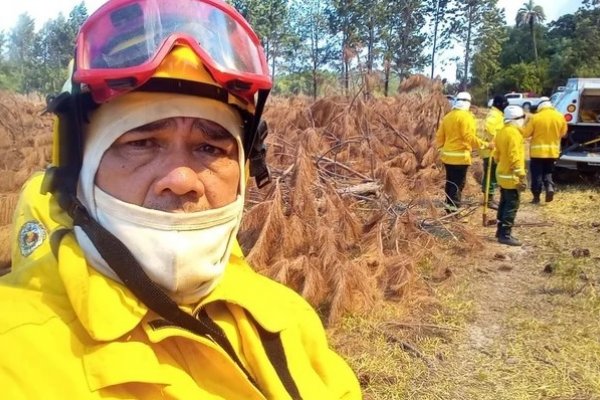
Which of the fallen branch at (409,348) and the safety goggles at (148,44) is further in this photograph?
the fallen branch at (409,348)

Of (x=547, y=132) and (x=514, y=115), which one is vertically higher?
(x=514, y=115)

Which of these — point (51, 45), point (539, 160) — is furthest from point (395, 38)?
point (539, 160)

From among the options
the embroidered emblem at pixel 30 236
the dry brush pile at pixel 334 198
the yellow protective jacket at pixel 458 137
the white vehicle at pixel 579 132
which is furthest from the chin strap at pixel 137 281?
the white vehicle at pixel 579 132

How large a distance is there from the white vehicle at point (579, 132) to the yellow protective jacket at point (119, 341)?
8.65m

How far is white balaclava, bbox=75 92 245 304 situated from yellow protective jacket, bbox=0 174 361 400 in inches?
2.5

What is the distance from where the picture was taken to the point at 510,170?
6.00 meters

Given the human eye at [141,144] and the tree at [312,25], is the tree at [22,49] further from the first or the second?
the human eye at [141,144]

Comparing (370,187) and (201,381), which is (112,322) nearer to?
(201,381)

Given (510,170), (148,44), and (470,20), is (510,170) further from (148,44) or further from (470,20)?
(470,20)

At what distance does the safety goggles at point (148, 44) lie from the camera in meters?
0.98

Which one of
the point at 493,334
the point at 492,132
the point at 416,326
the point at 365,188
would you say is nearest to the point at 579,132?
the point at 492,132

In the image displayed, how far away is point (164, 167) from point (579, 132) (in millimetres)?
9540

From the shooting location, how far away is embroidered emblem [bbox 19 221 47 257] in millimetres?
1312

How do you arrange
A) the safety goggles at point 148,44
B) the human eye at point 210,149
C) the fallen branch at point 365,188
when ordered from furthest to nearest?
the fallen branch at point 365,188 → the human eye at point 210,149 → the safety goggles at point 148,44
